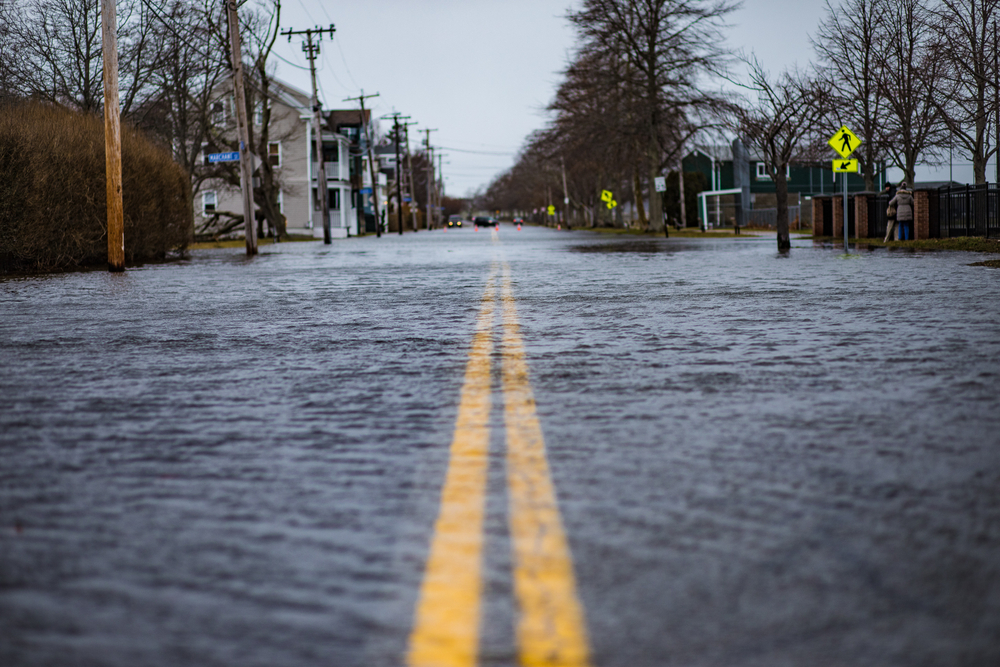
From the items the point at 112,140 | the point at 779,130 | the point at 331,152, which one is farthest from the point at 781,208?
the point at 331,152

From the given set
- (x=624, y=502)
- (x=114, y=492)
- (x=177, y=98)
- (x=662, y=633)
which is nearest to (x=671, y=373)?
(x=624, y=502)

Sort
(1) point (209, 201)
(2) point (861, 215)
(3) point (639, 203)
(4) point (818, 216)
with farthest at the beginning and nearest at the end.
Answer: (1) point (209, 201)
(3) point (639, 203)
(4) point (818, 216)
(2) point (861, 215)

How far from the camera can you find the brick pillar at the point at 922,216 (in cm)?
3312

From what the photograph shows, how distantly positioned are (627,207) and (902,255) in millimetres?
125556

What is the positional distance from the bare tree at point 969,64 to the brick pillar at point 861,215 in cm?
348

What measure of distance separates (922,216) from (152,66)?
89.9 feet

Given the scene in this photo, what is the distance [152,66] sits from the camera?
146 ft

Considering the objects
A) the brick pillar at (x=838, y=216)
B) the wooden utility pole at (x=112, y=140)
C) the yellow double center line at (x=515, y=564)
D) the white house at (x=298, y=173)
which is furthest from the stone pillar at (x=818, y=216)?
the yellow double center line at (x=515, y=564)

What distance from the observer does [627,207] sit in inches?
5851

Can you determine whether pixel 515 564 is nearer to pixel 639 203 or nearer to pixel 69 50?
pixel 69 50

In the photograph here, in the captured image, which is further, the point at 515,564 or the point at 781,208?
the point at 781,208

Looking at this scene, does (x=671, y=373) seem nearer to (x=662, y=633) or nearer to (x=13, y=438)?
(x=13, y=438)

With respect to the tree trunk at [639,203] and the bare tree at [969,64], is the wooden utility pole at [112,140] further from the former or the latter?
the tree trunk at [639,203]

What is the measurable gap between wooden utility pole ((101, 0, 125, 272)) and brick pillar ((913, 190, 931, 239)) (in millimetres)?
21109
